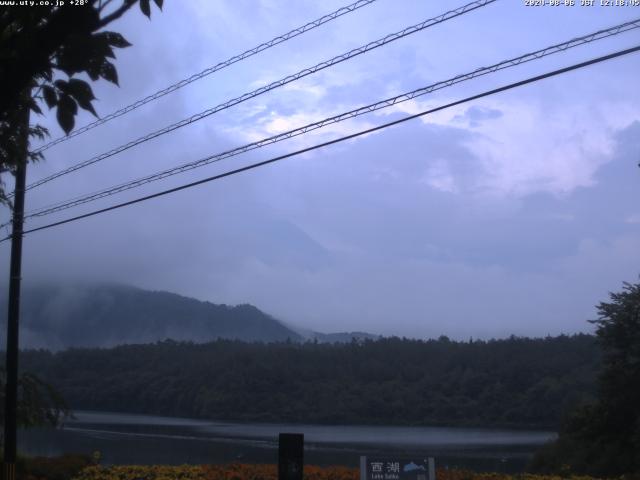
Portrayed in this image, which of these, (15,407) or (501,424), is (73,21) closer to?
(15,407)

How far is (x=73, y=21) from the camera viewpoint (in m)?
4.07

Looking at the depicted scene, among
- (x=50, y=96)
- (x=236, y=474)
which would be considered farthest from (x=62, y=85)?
(x=236, y=474)

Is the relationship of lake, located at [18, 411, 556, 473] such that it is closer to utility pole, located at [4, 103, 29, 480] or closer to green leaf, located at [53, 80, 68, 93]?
utility pole, located at [4, 103, 29, 480]

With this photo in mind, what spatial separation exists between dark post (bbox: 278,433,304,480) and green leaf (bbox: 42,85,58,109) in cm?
727

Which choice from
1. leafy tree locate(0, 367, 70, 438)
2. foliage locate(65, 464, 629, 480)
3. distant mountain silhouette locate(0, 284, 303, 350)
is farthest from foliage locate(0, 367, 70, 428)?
distant mountain silhouette locate(0, 284, 303, 350)

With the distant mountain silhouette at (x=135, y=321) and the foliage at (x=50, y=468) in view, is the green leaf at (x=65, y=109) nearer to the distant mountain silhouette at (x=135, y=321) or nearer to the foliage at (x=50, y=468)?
the foliage at (x=50, y=468)

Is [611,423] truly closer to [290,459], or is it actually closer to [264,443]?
[264,443]

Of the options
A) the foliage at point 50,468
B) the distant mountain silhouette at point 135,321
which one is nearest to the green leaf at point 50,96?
the foliage at point 50,468

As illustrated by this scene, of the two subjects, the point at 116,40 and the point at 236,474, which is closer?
the point at 116,40

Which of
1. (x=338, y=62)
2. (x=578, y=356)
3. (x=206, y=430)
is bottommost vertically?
(x=206, y=430)

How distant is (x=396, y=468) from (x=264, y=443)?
14523mm

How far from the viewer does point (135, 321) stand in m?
101

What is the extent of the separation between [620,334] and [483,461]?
18.9 ft

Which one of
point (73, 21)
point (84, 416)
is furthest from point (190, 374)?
point (73, 21)
